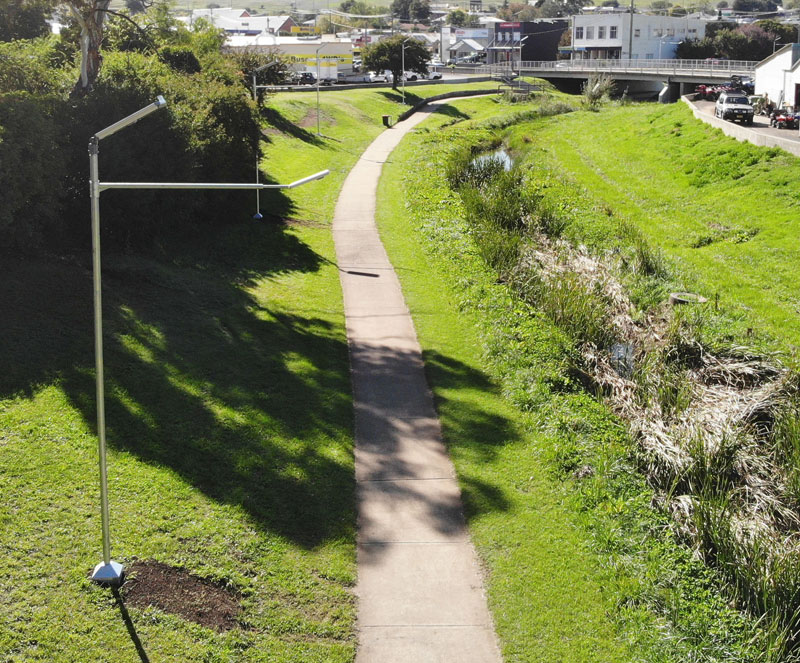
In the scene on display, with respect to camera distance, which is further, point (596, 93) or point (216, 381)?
point (596, 93)

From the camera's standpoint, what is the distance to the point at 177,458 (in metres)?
→ 13.6

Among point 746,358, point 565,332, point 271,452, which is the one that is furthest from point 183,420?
point 746,358

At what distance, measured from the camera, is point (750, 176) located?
34.5 metres

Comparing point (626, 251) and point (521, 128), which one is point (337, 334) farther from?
point (521, 128)

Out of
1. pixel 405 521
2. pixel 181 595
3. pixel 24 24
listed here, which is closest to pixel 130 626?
pixel 181 595

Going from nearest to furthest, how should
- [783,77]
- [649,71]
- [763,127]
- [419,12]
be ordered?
[763,127] < [783,77] < [649,71] < [419,12]

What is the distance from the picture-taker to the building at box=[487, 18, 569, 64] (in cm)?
12088

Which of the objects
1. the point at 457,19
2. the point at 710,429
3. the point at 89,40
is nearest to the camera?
the point at 710,429

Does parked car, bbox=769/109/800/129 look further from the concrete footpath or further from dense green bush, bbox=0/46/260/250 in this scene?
the concrete footpath

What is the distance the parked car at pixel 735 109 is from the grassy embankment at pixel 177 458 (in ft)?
99.2

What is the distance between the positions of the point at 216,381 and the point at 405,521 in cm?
529

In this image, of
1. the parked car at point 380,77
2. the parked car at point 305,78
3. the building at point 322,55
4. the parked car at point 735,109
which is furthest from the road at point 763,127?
the parked car at point 305,78

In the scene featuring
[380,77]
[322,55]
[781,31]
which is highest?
[781,31]

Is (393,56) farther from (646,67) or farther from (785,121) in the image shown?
(785,121)
